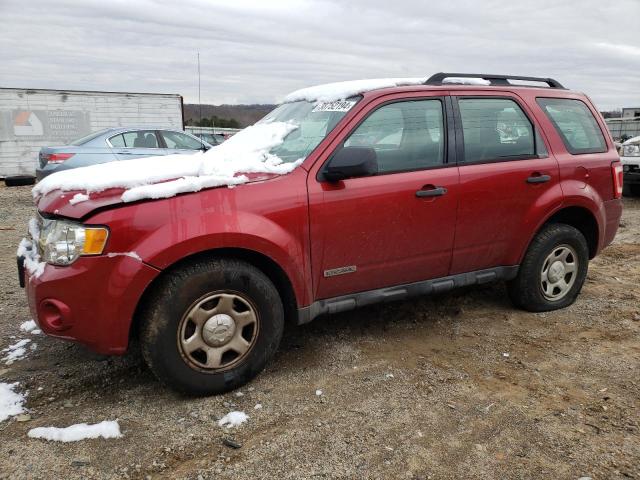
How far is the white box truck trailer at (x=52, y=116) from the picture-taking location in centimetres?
1545

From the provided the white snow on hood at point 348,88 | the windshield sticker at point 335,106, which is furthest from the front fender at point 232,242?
the white snow on hood at point 348,88

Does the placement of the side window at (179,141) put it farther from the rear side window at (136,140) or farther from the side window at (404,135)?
the side window at (404,135)

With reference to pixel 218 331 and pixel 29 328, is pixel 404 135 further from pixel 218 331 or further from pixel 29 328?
pixel 29 328

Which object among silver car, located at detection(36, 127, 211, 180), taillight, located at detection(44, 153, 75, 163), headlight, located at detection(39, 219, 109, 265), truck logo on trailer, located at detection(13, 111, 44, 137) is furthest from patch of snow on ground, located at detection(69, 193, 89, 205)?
truck logo on trailer, located at detection(13, 111, 44, 137)

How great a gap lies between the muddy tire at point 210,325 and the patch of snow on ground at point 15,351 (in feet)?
4.18

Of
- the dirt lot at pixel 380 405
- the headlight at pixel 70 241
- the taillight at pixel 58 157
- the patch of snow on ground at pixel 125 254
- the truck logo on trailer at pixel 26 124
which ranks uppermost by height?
the truck logo on trailer at pixel 26 124

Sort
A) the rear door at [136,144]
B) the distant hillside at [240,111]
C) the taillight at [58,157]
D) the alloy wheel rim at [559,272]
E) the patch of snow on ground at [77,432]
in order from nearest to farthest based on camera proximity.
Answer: the patch of snow on ground at [77,432]
the alloy wheel rim at [559,272]
the distant hillside at [240,111]
the taillight at [58,157]
the rear door at [136,144]

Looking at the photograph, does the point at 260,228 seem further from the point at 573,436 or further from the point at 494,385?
the point at 573,436

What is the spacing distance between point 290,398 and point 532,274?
2.28 meters

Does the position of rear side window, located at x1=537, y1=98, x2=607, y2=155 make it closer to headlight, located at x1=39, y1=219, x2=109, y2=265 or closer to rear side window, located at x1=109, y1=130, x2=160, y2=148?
headlight, located at x1=39, y1=219, x2=109, y2=265

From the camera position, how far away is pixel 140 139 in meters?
10.5

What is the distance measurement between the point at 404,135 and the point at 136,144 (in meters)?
8.19

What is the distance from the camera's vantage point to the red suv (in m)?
2.72

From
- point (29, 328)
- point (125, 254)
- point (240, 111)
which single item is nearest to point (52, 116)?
point (240, 111)
